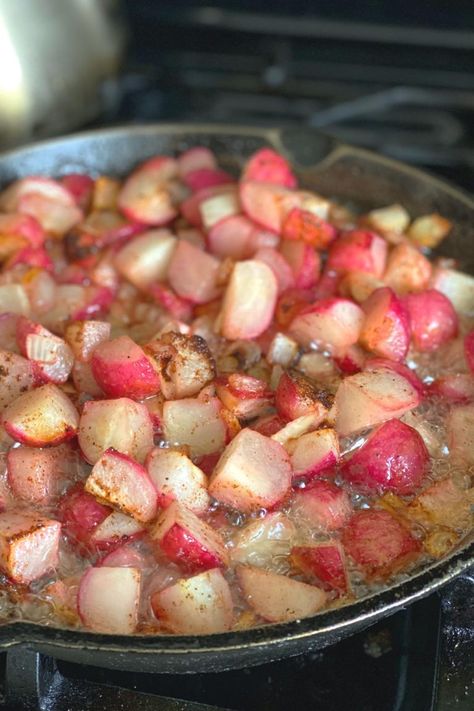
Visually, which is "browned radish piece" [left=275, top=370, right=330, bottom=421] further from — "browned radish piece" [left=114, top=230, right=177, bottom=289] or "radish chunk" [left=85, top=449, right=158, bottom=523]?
"browned radish piece" [left=114, top=230, right=177, bottom=289]

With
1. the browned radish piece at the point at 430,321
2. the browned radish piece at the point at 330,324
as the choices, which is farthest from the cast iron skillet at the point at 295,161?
the browned radish piece at the point at 330,324

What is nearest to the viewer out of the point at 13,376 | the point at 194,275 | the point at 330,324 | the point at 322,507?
the point at 322,507

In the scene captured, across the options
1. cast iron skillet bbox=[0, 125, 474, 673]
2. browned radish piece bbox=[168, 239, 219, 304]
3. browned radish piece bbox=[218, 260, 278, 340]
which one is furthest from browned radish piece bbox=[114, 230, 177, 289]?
cast iron skillet bbox=[0, 125, 474, 673]

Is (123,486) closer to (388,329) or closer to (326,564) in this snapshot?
(326,564)

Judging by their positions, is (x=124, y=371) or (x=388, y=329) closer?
(x=124, y=371)

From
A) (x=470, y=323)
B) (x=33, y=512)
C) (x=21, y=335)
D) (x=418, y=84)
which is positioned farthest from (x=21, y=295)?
(x=418, y=84)

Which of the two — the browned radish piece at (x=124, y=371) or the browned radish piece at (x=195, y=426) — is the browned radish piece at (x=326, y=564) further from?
the browned radish piece at (x=124, y=371)

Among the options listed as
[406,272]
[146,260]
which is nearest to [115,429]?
[146,260]

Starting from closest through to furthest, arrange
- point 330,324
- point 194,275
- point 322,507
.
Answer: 1. point 322,507
2. point 330,324
3. point 194,275
